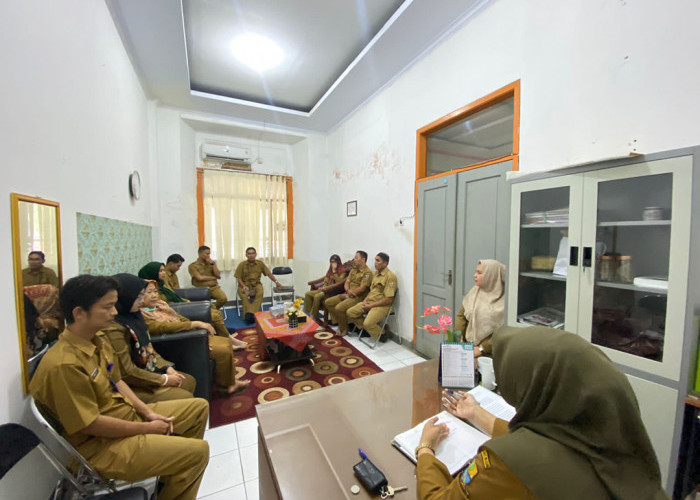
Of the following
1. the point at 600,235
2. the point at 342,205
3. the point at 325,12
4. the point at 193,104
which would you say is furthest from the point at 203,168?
the point at 600,235

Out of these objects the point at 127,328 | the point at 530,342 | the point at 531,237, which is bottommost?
the point at 127,328

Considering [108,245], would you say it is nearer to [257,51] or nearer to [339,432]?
[339,432]

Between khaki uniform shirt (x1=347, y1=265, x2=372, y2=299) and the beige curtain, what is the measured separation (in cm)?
206

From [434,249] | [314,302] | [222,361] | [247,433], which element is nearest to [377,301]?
[434,249]

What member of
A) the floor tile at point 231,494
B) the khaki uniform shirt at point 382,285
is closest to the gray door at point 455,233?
the khaki uniform shirt at point 382,285

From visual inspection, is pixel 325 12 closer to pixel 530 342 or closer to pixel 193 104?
pixel 193 104

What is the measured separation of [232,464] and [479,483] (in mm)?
1709

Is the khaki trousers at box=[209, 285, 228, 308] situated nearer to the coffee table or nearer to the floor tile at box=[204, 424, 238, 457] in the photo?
the coffee table

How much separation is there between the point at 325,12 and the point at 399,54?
0.89 metres

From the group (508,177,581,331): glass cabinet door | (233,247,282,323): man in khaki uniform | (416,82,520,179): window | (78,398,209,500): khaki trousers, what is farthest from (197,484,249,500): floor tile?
(233,247,282,323): man in khaki uniform

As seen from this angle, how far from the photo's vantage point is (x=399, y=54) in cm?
309

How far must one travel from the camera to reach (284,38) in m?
3.01

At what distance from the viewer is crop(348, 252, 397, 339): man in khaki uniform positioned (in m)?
3.47

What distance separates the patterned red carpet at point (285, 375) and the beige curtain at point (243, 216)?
2.16 m
